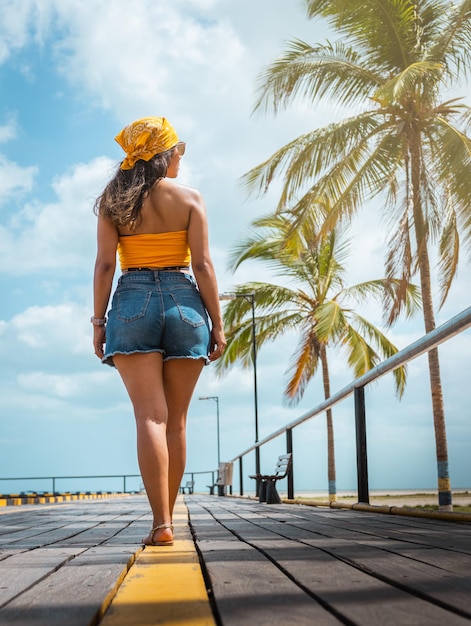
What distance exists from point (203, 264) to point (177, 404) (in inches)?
27.7

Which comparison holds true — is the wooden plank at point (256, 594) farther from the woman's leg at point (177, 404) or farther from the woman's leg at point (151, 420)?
the woman's leg at point (177, 404)

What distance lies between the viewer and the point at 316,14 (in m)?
15.6

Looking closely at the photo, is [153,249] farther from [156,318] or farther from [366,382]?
[366,382]

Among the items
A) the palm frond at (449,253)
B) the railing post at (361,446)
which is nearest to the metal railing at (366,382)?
the railing post at (361,446)

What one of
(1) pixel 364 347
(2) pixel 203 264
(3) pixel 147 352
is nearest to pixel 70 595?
(3) pixel 147 352

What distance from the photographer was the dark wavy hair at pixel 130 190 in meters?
3.70

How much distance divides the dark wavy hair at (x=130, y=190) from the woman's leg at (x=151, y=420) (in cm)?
67

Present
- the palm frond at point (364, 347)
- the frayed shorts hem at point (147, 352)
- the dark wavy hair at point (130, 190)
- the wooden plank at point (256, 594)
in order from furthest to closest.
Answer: the palm frond at point (364, 347), the dark wavy hair at point (130, 190), the frayed shorts hem at point (147, 352), the wooden plank at point (256, 594)

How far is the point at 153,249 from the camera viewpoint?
12.3ft

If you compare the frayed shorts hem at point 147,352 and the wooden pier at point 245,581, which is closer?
the wooden pier at point 245,581

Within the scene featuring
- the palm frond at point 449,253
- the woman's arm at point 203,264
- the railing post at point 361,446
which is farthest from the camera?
the palm frond at point 449,253

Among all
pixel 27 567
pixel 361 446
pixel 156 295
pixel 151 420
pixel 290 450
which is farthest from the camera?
pixel 290 450

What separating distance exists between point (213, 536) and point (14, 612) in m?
2.16

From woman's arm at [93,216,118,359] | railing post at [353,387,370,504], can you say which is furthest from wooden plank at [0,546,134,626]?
railing post at [353,387,370,504]
